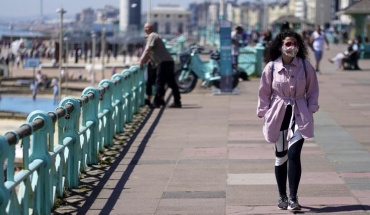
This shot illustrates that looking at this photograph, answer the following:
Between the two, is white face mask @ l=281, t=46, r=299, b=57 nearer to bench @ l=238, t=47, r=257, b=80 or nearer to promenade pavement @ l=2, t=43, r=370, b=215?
promenade pavement @ l=2, t=43, r=370, b=215

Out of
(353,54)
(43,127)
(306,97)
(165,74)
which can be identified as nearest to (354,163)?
(306,97)

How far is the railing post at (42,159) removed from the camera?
30.8 feet

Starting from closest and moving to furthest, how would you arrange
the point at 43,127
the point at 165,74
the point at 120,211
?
the point at 43,127 < the point at 120,211 < the point at 165,74

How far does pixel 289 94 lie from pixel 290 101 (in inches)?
2.5

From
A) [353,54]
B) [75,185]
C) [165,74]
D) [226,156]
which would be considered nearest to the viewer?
[75,185]

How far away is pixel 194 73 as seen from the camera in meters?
26.3

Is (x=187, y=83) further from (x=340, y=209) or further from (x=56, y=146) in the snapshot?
(x=340, y=209)

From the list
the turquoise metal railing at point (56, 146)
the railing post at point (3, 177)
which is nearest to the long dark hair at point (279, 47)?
the turquoise metal railing at point (56, 146)

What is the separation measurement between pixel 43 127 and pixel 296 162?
7.32 feet

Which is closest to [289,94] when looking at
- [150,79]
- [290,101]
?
[290,101]

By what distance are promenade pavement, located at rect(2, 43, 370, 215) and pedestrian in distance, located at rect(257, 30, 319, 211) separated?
55 cm

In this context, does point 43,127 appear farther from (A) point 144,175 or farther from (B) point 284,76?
(A) point 144,175

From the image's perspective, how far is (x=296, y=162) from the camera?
390 inches

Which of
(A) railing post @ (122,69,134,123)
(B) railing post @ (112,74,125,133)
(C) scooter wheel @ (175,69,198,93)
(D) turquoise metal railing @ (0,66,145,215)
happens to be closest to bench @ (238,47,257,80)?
(C) scooter wheel @ (175,69,198,93)
